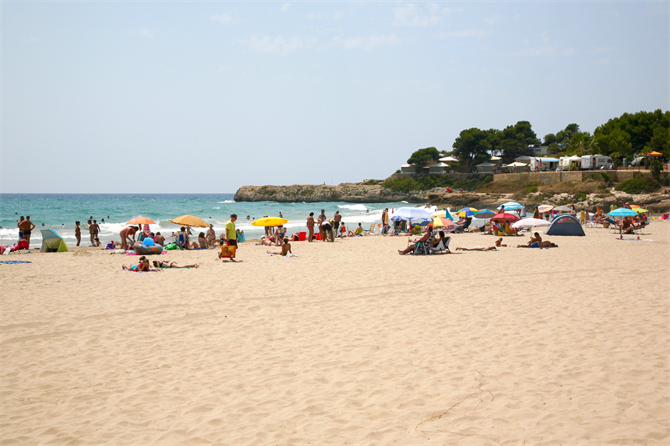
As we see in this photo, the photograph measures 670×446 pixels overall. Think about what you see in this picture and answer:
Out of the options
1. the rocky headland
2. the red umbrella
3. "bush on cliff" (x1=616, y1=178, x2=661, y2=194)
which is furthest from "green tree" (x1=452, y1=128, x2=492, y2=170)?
the red umbrella

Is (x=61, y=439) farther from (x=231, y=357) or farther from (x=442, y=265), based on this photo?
(x=442, y=265)

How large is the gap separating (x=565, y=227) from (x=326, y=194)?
6356 cm

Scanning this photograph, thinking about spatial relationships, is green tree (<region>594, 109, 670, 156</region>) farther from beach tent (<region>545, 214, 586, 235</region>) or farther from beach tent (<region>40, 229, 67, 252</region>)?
beach tent (<region>40, 229, 67, 252</region>)

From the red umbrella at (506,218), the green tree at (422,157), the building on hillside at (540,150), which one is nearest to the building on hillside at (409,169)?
the green tree at (422,157)

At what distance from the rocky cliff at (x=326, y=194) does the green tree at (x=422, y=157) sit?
7.81 m

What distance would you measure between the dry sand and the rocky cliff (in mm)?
63217

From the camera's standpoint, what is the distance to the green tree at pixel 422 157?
262 ft

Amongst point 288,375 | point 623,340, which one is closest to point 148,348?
point 288,375

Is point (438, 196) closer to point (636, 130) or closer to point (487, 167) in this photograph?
point (487, 167)

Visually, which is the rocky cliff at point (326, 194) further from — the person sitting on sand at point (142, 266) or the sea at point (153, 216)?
the person sitting on sand at point (142, 266)

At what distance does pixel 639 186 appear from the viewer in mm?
39875

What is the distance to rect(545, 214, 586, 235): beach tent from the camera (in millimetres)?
19656

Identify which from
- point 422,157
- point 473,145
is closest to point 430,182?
point 422,157

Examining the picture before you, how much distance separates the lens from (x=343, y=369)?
15.3 feet
